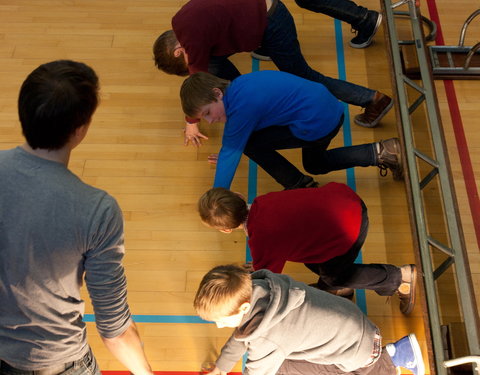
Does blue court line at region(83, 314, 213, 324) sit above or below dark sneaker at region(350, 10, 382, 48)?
below

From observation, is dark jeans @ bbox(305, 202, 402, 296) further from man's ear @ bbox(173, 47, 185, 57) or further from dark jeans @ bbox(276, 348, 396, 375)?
man's ear @ bbox(173, 47, 185, 57)

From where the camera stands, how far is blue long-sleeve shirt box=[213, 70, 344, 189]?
273 cm

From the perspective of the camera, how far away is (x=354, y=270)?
270 cm

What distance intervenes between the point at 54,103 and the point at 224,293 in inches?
35.2

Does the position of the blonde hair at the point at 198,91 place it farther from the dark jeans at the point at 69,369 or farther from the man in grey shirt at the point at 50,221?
the dark jeans at the point at 69,369

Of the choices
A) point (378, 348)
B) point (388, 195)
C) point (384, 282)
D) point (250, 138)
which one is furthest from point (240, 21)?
point (378, 348)

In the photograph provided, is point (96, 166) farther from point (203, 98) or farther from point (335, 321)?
point (335, 321)

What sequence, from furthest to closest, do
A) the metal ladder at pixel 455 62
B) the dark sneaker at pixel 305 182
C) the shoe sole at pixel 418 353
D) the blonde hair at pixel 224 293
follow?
the metal ladder at pixel 455 62
the dark sneaker at pixel 305 182
the shoe sole at pixel 418 353
the blonde hair at pixel 224 293

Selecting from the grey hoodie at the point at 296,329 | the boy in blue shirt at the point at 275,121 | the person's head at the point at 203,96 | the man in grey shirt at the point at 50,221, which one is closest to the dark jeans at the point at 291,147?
the boy in blue shirt at the point at 275,121

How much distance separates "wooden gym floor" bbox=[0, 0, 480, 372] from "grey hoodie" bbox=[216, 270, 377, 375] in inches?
23.4

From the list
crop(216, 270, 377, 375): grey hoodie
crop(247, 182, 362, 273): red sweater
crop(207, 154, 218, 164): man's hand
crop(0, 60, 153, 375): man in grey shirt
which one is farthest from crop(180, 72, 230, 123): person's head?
Answer: crop(0, 60, 153, 375): man in grey shirt

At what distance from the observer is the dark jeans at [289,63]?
3295mm

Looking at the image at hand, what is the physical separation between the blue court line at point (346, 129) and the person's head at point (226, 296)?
3.63ft

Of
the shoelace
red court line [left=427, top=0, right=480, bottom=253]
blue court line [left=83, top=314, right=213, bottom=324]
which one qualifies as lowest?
blue court line [left=83, top=314, right=213, bottom=324]
